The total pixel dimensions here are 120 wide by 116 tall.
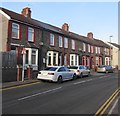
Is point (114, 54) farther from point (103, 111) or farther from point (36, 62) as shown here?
point (103, 111)

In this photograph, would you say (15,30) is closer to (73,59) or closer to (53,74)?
(53,74)

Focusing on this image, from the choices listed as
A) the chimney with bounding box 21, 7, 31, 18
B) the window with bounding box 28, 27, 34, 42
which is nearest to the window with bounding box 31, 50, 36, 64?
the window with bounding box 28, 27, 34, 42

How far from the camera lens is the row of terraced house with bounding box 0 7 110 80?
2627 cm

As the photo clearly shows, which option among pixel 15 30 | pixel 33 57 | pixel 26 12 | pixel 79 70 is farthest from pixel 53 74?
pixel 26 12

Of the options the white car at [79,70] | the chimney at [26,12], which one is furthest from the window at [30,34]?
the white car at [79,70]

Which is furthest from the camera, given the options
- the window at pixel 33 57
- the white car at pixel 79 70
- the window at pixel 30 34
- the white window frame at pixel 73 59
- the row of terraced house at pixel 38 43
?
the white window frame at pixel 73 59

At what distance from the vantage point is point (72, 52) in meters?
40.8

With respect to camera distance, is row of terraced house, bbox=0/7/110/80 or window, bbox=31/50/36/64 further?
window, bbox=31/50/36/64

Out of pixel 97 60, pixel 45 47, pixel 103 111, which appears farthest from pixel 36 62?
pixel 97 60

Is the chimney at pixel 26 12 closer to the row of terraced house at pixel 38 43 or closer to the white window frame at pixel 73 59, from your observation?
the row of terraced house at pixel 38 43

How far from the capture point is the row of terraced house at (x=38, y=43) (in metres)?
26.3

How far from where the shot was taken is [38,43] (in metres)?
31.0

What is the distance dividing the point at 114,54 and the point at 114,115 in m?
60.7

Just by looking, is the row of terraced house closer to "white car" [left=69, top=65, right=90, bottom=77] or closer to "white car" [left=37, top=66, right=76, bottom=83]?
"white car" [left=69, top=65, right=90, bottom=77]
